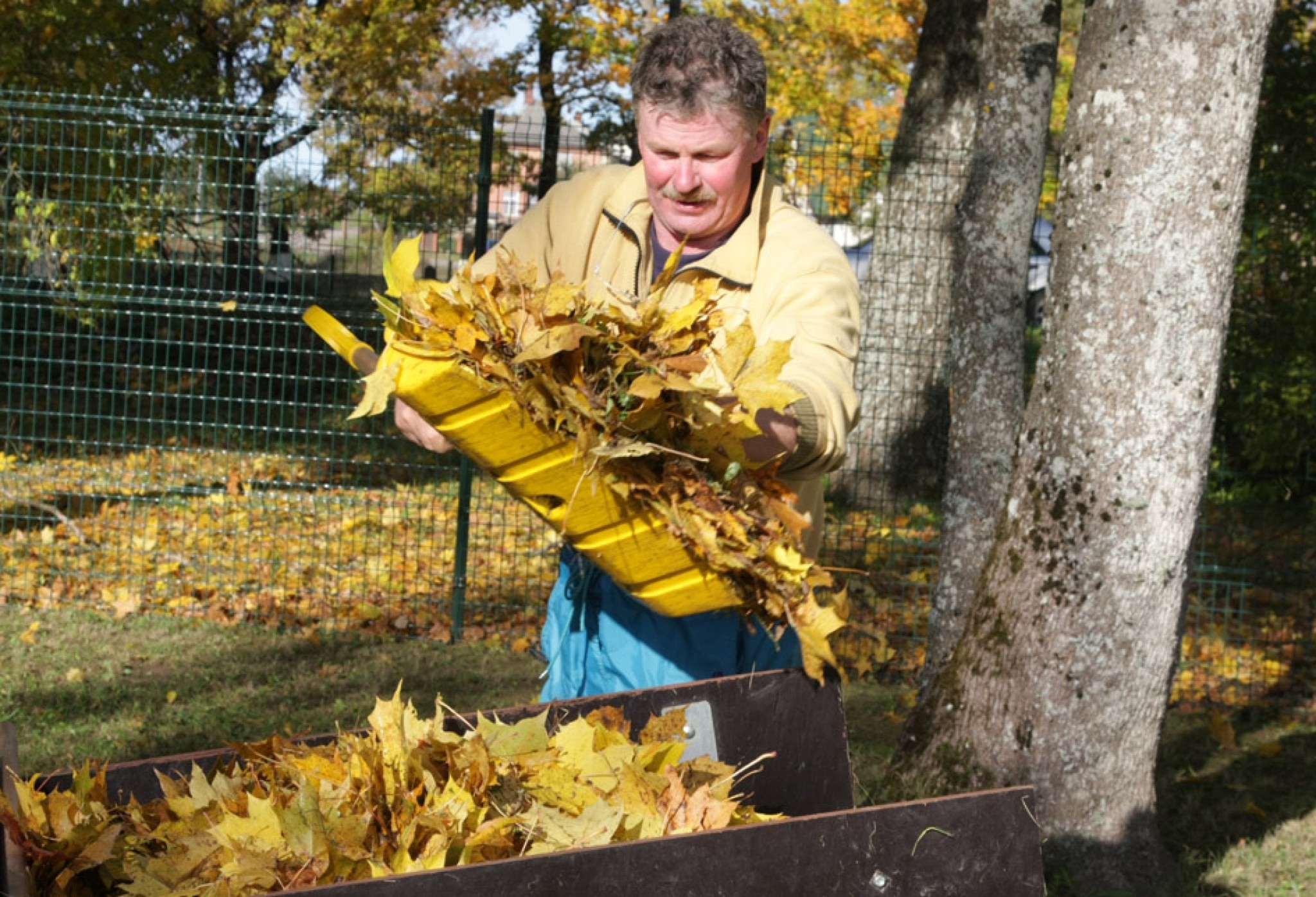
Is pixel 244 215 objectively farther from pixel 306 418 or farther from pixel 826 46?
pixel 826 46

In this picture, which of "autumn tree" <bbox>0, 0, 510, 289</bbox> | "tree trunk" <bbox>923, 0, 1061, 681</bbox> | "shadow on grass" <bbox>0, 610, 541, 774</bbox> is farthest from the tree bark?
"tree trunk" <bbox>923, 0, 1061, 681</bbox>

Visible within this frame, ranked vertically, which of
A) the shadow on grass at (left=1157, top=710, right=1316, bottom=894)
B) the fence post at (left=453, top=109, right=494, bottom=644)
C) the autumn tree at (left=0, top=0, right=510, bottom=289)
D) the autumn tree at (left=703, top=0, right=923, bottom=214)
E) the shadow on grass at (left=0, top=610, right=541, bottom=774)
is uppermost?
the autumn tree at (left=703, top=0, right=923, bottom=214)

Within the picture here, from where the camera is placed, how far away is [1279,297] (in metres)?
7.30

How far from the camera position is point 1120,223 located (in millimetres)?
3801

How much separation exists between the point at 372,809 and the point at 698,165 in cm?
132

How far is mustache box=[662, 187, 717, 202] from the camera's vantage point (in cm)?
253

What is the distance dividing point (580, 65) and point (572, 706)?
15276 mm

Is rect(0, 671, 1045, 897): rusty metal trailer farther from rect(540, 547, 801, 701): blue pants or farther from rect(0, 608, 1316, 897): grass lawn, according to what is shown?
rect(0, 608, 1316, 897): grass lawn

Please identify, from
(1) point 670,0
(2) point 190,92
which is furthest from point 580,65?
(1) point 670,0

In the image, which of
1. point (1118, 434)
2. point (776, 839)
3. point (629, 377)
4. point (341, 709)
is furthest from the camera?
point (341, 709)

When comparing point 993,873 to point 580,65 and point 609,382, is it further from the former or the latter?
point 580,65

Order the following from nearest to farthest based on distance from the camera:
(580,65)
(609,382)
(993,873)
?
(993,873), (609,382), (580,65)

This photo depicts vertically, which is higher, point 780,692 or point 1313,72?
point 1313,72

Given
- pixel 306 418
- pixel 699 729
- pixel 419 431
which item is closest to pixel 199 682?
pixel 306 418
